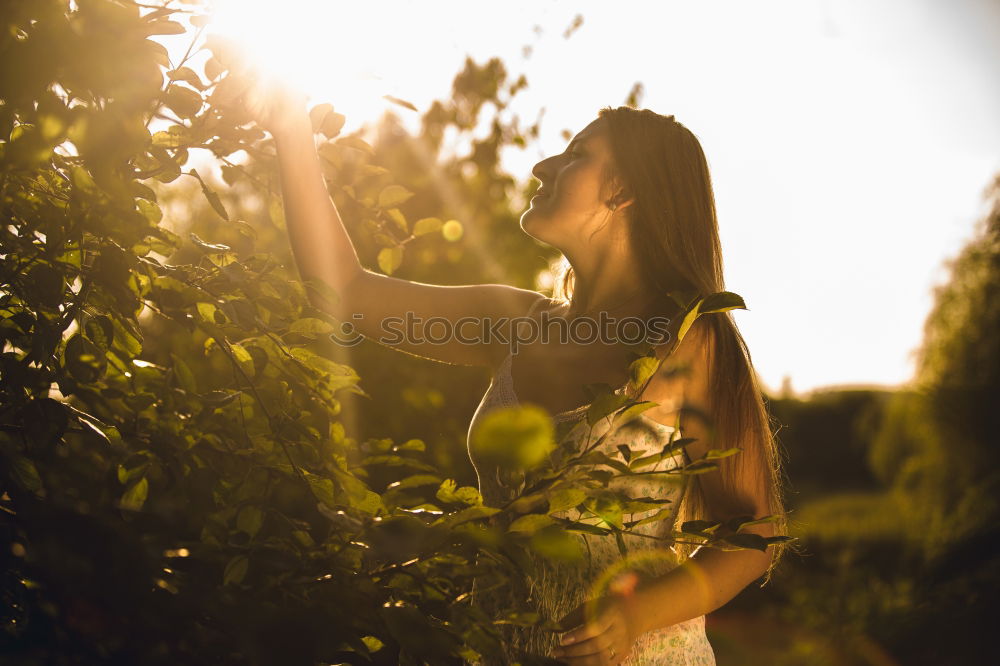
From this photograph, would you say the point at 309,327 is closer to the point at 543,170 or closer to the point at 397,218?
the point at 397,218

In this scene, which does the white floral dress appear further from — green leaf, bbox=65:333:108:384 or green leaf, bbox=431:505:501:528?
green leaf, bbox=65:333:108:384

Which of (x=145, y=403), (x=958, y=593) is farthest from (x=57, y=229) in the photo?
(x=958, y=593)

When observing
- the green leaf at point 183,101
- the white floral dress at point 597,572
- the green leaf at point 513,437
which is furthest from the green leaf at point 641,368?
the green leaf at point 183,101

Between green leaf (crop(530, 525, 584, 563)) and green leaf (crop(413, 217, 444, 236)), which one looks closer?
green leaf (crop(530, 525, 584, 563))

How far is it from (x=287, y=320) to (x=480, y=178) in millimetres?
3549

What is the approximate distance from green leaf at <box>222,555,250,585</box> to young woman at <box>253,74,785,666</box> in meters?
0.53

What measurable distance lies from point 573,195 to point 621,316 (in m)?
0.41

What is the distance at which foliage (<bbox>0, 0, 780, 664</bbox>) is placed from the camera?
2.27 feet

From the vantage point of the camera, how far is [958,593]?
7.86 meters

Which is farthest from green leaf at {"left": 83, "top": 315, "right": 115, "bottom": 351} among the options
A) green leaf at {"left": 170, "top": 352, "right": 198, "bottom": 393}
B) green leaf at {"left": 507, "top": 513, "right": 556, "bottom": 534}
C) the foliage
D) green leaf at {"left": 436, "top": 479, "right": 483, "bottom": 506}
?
green leaf at {"left": 507, "top": 513, "right": 556, "bottom": 534}

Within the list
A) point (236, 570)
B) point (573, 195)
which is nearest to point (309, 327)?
point (236, 570)

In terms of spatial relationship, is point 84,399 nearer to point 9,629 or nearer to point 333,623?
point 9,629

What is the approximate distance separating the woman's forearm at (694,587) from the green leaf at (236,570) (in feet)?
2.74

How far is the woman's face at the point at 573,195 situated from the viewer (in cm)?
217
